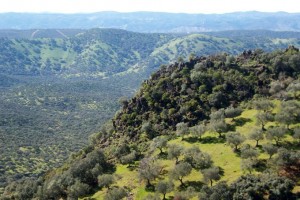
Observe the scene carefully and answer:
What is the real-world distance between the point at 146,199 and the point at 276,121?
56.2 meters

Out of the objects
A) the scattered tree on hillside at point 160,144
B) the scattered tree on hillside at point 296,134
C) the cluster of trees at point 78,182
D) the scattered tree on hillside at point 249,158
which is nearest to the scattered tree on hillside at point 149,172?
the cluster of trees at point 78,182

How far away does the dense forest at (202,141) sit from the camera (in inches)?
3910

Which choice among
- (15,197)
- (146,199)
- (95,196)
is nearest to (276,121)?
(146,199)

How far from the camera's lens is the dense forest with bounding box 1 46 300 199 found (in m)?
99.3

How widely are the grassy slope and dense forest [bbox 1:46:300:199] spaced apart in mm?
335

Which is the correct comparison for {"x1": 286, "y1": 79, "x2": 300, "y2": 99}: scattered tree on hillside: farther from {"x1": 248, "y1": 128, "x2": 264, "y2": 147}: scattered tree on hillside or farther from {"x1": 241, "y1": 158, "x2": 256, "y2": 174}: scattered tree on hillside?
{"x1": 241, "y1": 158, "x2": 256, "y2": 174}: scattered tree on hillside

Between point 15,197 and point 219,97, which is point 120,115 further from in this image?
point 15,197

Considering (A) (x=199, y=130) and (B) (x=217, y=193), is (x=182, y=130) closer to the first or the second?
(A) (x=199, y=130)

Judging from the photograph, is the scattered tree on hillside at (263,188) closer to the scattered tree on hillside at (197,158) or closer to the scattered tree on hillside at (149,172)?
the scattered tree on hillside at (197,158)

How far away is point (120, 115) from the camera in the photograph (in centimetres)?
18138

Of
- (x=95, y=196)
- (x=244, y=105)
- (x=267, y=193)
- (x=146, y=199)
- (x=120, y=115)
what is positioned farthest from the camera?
(x=120, y=115)

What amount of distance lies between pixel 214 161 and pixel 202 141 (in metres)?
19.0

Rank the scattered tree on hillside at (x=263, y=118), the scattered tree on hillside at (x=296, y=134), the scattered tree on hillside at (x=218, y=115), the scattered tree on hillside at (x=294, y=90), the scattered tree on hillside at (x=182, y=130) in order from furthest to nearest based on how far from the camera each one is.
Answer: the scattered tree on hillside at (x=294, y=90) < the scattered tree on hillside at (x=218, y=115) < the scattered tree on hillside at (x=182, y=130) < the scattered tree on hillside at (x=263, y=118) < the scattered tree on hillside at (x=296, y=134)

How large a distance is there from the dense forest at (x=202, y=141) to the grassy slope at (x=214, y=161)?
13.2 inches
